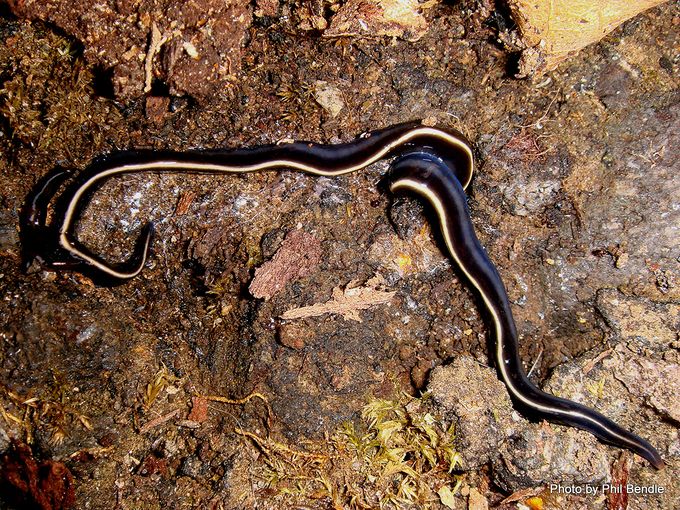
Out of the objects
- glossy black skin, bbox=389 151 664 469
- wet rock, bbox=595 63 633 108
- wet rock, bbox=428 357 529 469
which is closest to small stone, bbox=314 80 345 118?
glossy black skin, bbox=389 151 664 469

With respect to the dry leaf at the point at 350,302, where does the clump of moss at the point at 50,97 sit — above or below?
above

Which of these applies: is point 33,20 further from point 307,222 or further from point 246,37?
point 307,222

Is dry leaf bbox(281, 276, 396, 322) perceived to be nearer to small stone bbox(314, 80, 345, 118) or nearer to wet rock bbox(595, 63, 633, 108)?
small stone bbox(314, 80, 345, 118)

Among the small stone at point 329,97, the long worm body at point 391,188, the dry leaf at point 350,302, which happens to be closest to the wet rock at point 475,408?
the long worm body at point 391,188

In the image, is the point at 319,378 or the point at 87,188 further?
the point at 87,188

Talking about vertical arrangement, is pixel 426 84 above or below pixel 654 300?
above

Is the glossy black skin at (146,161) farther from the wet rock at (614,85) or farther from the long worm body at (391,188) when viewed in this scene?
the wet rock at (614,85)

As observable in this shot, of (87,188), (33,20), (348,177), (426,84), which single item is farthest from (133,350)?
(426,84)
